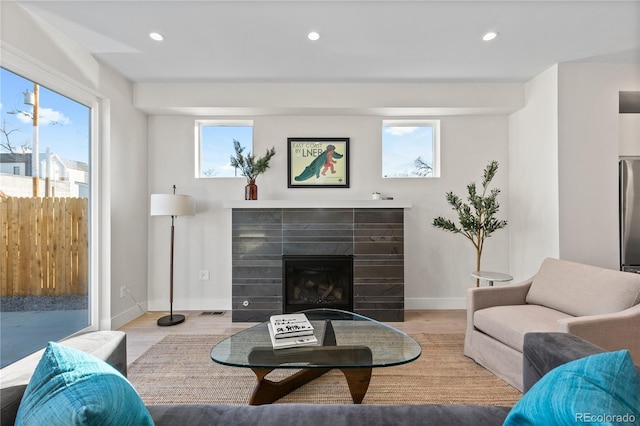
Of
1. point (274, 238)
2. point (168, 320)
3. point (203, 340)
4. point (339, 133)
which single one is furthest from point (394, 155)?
point (168, 320)

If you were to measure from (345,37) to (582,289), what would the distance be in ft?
8.62

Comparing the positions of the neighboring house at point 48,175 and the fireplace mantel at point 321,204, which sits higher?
the neighboring house at point 48,175

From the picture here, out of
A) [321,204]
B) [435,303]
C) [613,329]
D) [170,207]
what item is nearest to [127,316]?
[170,207]

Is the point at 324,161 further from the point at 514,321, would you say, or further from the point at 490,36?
the point at 514,321

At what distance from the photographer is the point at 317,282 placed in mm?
3398

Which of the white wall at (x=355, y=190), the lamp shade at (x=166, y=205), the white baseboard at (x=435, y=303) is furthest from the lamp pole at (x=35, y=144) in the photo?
the white baseboard at (x=435, y=303)

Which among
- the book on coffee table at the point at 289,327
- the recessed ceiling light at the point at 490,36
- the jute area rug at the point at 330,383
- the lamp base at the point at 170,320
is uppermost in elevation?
the recessed ceiling light at the point at 490,36

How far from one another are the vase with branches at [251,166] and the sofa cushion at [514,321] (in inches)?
99.0

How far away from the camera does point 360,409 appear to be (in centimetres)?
118

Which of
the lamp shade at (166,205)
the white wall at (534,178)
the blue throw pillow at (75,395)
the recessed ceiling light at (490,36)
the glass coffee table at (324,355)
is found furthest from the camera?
the lamp shade at (166,205)

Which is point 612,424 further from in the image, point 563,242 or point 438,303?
point 438,303

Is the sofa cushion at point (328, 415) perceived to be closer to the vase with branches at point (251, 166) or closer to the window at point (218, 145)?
the vase with branches at point (251, 166)

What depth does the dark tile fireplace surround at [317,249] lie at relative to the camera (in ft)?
10.7

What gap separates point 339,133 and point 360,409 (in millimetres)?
3017
